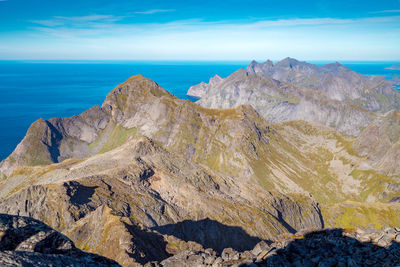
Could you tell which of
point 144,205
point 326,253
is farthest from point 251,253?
point 144,205

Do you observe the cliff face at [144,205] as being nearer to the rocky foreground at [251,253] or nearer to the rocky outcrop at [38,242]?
the rocky foreground at [251,253]

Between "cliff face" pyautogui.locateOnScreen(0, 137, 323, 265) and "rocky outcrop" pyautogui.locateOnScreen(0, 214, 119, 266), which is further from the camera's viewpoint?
"cliff face" pyautogui.locateOnScreen(0, 137, 323, 265)

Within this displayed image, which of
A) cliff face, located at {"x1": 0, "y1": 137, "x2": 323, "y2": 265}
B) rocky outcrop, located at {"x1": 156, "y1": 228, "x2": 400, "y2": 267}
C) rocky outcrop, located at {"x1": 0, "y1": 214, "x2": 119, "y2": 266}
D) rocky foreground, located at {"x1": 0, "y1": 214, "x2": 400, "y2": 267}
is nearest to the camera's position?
rocky foreground, located at {"x1": 0, "y1": 214, "x2": 400, "y2": 267}

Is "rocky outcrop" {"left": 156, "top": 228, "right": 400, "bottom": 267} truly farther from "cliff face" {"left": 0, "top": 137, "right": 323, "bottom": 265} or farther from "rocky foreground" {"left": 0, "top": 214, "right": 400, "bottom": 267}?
"cliff face" {"left": 0, "top": 137, "right": 323, "bottom": 265}

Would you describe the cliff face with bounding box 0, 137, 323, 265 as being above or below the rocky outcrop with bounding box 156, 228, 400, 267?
below

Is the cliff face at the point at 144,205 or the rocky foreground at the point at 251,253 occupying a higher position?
the rocky foreground at the point at 251,253

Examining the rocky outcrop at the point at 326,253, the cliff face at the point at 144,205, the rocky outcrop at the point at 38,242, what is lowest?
the cliff face at the point at 144,205

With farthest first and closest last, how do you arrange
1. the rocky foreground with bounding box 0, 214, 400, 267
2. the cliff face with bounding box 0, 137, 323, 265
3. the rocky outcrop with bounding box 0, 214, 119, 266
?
the cliff face with bounding box 0, 137, 323, 265 < the rocky outcrop with bounding box 0, 214, 119, 266 < the rocky foreground with bounding box 0, 214, 400, 267

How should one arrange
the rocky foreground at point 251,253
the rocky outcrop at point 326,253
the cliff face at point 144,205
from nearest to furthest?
1. the rocky foreground at point 251,253
2. the rocky outcrop at point 326,253
3. the cliff face at point 144,205

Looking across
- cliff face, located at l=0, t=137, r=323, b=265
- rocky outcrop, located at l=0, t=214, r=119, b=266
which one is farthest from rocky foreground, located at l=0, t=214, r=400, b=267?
cliff face, located at l=0, t=137, r=323, b=265

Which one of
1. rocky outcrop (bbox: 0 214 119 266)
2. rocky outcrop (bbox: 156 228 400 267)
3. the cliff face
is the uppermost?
rocky outcrop (bbox: 0 214 119 266)

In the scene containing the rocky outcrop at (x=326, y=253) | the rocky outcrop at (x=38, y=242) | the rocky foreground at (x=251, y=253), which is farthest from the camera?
the rocky outcrop at (x=326, y=253)

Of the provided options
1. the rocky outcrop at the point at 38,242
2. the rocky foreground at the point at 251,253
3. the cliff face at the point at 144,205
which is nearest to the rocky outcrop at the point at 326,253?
the rocky foreground at the point at 251,253
